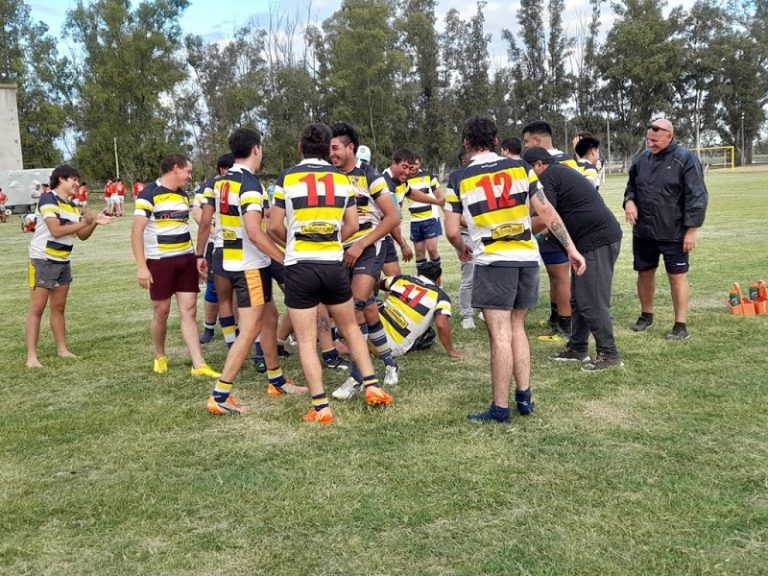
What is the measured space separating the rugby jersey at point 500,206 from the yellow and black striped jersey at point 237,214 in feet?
4.90

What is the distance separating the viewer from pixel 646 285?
700 cm

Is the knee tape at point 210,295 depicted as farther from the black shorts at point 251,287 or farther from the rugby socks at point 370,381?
the rugby socks at point 370,381

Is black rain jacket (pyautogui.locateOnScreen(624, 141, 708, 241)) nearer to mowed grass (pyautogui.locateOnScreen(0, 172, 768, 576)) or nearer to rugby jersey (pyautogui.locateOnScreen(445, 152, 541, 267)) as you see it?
mowed grass (pyautogui.locateOnScreen(0, 172, 768, 576))

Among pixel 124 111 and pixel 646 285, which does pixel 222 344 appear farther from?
pixel 124 111

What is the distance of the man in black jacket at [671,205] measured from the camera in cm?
642

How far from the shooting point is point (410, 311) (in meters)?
6.30

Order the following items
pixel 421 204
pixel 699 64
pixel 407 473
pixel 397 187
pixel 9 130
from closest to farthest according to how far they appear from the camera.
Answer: pixel 407 473 → pixel 397 187 → pixel 421 204 → pixel 9 130 → pixel 699 64

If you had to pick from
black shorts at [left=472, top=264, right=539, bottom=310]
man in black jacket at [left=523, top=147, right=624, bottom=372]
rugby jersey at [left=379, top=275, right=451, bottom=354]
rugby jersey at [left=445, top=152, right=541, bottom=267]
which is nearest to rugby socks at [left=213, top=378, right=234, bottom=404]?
rugby jersey at [left=379, top=275, right=451, bottom=354]

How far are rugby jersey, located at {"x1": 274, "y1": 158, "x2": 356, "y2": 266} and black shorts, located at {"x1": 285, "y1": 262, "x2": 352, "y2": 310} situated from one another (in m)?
0.05

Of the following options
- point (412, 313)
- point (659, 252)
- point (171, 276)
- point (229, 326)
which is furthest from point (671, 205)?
point (171, 276)

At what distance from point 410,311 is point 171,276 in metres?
2.17

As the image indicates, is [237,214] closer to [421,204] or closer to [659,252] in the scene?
[421,204]

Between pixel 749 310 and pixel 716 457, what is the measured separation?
157 inches

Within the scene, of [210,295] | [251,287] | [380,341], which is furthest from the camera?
[210,295]
